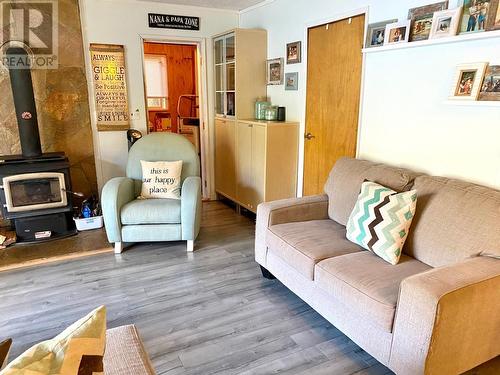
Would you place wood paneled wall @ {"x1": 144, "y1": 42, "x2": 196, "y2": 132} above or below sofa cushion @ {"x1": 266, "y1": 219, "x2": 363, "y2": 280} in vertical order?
above

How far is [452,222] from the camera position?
6.22 ft

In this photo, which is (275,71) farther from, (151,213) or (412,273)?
(412,273)

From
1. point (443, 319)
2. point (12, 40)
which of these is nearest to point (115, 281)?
point (443, 319)

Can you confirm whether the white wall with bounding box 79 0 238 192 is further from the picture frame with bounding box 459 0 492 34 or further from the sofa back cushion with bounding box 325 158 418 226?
the picture frame with bounding box 459 0 492 34

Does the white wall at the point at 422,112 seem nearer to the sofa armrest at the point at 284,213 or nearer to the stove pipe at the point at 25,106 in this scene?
the sofa armrest at the point at 284,213

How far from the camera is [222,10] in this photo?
4379 millimetres

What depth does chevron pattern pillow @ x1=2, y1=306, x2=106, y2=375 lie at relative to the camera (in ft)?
2.30

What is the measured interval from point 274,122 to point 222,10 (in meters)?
1.76

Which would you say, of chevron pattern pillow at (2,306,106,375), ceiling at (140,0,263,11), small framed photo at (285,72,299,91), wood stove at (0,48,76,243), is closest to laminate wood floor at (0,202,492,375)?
wood stove at (0,48,76,243)

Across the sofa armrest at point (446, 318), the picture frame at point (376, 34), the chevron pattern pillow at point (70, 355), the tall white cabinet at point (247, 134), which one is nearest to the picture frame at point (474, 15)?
the picture frame at point (376, 34)

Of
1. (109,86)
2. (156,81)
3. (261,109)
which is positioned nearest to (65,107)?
(109,86)

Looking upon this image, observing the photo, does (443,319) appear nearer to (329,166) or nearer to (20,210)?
(329,166)

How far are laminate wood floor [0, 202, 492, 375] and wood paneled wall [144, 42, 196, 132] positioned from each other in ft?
13.3

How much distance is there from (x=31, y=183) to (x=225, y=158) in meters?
2.09
